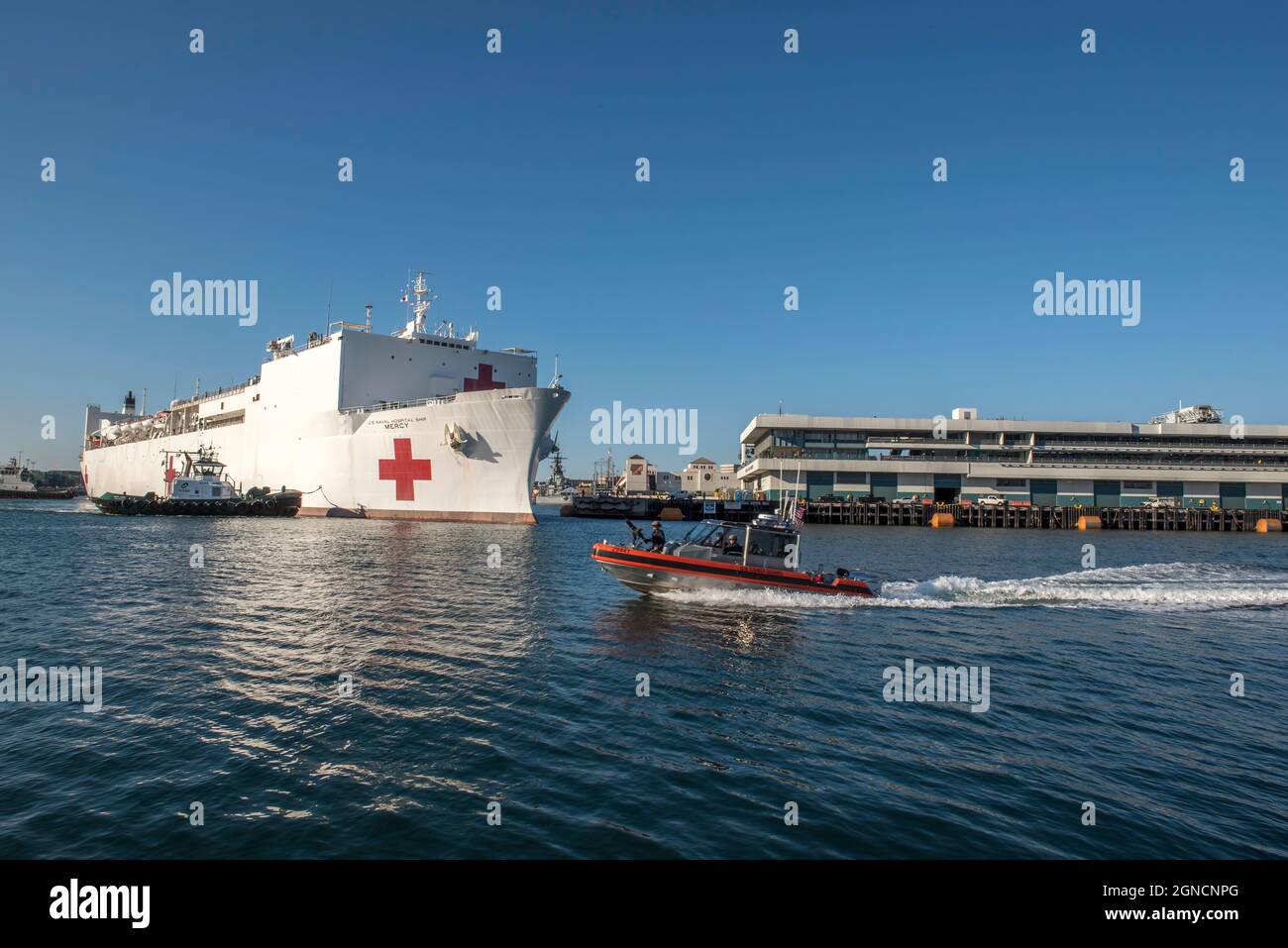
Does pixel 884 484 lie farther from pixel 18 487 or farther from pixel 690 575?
pixel 18 487

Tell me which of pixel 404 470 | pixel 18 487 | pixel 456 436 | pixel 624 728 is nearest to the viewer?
pixel 624 728

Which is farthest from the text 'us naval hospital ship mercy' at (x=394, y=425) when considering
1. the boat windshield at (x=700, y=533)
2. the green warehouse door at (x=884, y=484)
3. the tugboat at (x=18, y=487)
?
the tugboat at (x=18, y=487)

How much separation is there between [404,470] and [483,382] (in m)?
11.6

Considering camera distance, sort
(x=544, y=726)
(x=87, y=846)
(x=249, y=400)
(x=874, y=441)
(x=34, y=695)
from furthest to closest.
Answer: (x=874, y=441) → (x=249, y=400) → (x=34, y=695) → (x=544, y=726) → (x=87, y=846)

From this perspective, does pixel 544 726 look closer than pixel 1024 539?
Yes

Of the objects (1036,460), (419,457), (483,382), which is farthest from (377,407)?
(1036,460)

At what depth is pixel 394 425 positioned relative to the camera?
149ft

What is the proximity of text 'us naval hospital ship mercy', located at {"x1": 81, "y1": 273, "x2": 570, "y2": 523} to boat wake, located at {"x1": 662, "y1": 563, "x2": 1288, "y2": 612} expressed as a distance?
25.8 m

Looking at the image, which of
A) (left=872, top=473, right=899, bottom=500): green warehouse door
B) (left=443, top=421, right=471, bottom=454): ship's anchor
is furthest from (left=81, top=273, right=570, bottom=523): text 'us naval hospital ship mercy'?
(left=872, top=473, right=899, bottom=500): green warehouse door

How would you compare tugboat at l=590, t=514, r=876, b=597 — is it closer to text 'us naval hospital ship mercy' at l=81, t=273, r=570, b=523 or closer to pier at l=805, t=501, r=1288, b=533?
text 'us naval hospital ship mercy' at l=81, t=273, r=570, b=523

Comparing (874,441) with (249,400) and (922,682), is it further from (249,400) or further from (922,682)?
(922,682)
